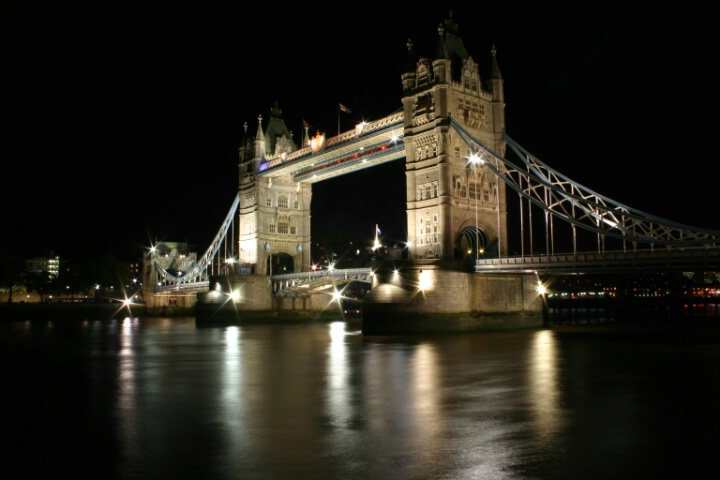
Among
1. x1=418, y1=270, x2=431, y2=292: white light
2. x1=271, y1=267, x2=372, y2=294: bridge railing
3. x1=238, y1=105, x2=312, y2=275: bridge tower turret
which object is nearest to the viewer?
x1=418, y1=270, x2=431, y2=292: white light

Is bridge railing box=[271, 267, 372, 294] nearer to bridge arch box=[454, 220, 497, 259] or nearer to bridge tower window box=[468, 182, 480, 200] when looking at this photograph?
bridge arch box=[454, 220, 497, 259]

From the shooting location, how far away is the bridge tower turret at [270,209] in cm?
5503

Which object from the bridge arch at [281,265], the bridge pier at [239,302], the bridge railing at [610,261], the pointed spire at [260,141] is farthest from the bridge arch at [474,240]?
the bridge arch at [281,265]

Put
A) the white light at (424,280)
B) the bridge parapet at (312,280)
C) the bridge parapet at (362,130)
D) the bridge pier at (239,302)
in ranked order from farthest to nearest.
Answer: the bridge pier at (239,302), the bridge parapet at (312,280), the bridge parapet at (362,130), the white light at (424,280)

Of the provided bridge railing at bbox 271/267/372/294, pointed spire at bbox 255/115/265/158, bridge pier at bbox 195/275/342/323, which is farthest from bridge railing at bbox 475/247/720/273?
pointed spire at bbox 255/115/265/158

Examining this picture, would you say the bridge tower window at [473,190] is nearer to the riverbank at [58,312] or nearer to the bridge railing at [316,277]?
the bridge railing at [316,277]

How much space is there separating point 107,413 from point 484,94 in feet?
103

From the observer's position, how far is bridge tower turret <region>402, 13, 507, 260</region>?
3631cm

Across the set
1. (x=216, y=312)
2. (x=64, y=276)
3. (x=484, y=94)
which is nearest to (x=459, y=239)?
(x=484, y=94)

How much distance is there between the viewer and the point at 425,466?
26.6 ft

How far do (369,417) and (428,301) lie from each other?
72.9 ft

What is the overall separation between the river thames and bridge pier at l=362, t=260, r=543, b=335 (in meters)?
10.2

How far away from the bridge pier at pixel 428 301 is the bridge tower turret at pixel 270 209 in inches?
879

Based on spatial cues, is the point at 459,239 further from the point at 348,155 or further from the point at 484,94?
the point at 348,155
